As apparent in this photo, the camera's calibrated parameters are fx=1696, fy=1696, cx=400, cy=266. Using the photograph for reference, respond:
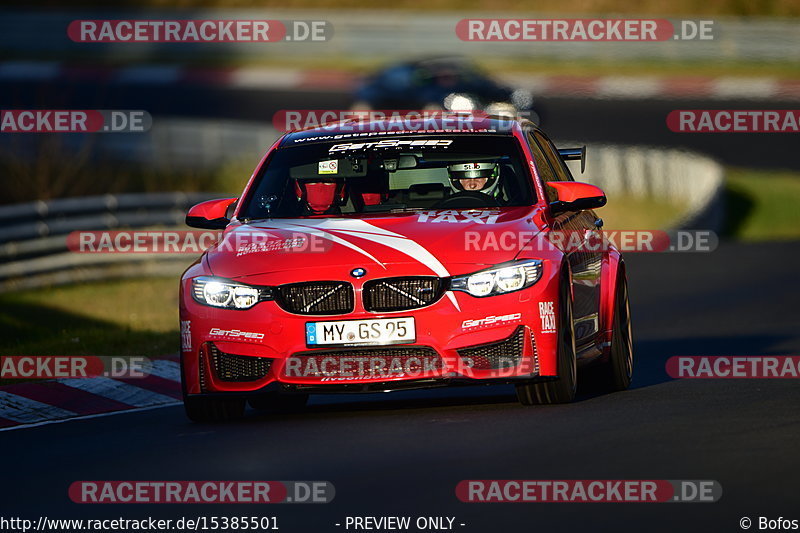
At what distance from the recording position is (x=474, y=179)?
9836 mm

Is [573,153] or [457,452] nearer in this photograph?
[457,452]

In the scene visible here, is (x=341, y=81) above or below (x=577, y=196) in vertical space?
above

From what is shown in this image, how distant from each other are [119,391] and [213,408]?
2135 mm

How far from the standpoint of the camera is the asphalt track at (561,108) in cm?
3438

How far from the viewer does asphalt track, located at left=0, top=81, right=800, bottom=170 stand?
113 ft

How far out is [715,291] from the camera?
1853cm

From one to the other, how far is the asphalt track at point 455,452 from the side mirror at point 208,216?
3.79 ft
